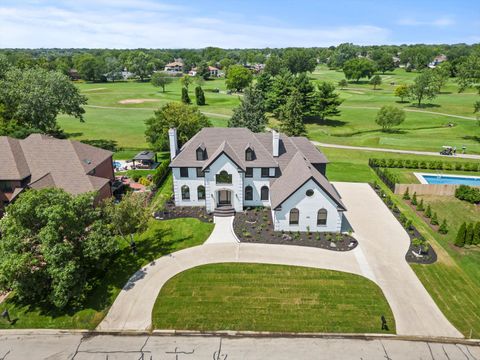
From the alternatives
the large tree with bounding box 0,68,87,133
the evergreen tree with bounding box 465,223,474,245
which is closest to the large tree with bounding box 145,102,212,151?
the large tree with bounding box 0,68,87,133

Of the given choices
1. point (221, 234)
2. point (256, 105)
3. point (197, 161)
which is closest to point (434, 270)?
point (221, 234)

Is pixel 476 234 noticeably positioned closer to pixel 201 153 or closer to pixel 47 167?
pixel 201 153

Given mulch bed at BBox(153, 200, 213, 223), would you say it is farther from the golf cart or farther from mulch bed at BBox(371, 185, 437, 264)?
the golf cart

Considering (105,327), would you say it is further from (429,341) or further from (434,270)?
(434,270)

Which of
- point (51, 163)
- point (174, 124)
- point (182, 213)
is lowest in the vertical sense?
point (182, 213)

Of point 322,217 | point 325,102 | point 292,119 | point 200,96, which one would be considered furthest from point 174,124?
point 200,96

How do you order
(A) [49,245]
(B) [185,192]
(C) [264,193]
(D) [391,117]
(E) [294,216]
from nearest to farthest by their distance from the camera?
1. (A) [49,245]
2. (E) [294,216]
3. (C) [264,193]
4. (B) [185,192]
5. (D) [391,117]
